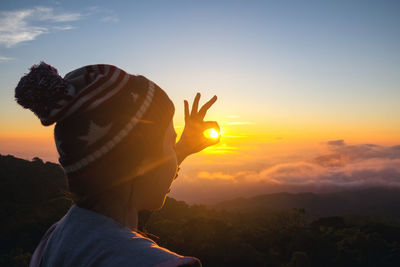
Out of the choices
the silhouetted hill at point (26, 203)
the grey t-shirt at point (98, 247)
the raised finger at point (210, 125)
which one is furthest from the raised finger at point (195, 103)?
the silhouetted hill at point (26, 203)

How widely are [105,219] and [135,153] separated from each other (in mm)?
435

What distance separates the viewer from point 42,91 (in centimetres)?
173

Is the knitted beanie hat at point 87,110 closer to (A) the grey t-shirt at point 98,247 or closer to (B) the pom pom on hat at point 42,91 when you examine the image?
(B) the pom pom on hat at point 42,91

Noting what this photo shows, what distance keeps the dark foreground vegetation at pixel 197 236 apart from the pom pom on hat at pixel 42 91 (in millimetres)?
24823

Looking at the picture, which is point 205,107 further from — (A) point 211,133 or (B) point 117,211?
(B) point 117,211

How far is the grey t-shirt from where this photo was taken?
1.31 metres

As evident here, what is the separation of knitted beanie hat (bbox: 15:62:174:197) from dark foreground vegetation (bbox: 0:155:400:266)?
24863 mm

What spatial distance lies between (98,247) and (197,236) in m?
50.1

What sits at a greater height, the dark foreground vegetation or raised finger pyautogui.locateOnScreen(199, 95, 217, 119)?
raised finger pyautogui.locateOnScreen(199, 95, 217, 119)

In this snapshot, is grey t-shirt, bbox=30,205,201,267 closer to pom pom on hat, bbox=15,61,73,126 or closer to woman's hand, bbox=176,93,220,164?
pom pom on hat, bbox=15,61,73,126

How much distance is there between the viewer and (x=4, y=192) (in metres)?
59.8

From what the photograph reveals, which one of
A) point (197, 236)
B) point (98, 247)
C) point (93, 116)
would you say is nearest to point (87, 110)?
point (93, 116)

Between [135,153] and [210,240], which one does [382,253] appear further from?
[135,153]

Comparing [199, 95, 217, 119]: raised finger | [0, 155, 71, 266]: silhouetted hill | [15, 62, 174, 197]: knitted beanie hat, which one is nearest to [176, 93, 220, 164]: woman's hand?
[199, 95, 217, 119]: raised finger
